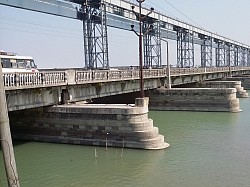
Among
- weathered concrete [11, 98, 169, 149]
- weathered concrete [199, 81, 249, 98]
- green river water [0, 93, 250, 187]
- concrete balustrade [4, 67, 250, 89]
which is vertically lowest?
green river water [0, 93, 250, 187]

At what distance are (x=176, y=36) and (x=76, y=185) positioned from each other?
230 ft

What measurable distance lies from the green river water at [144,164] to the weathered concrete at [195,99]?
Result: 13.0m

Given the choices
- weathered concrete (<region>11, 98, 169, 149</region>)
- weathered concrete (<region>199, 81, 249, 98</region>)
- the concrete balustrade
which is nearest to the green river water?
weathered concrete (<region>11, 98, 169, 149</region>)

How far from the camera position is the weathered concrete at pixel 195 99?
37656 millimetres

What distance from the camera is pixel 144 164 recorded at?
1720 centimetres

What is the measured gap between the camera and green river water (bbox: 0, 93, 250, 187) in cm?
1477

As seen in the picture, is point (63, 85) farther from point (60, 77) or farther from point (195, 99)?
point (195, 99)

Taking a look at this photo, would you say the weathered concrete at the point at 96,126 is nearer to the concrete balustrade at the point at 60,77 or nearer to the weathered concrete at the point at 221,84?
the concrete balustrade at the point at 60,77

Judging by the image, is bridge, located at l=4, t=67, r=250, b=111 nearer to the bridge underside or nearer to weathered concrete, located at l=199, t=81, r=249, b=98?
the bridge underside

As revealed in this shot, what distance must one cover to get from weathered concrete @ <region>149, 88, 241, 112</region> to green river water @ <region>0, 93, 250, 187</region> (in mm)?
12987

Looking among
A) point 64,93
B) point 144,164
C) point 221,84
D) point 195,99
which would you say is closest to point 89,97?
point 64,93

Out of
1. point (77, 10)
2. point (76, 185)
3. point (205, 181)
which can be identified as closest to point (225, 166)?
point (205, 181)

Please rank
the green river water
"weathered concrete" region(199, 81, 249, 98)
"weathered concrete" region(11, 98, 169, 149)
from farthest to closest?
1. "weathered concrete" region(199, 81, 249, 98)
2. "weathered concrete" region(11, 98, 169, 149)
3. the green river water

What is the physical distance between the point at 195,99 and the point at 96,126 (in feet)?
68.3
